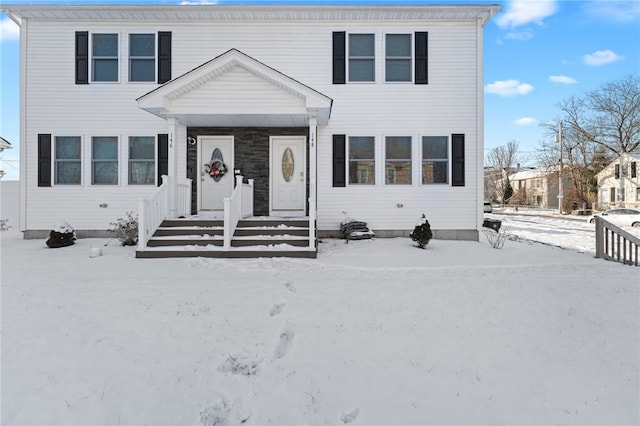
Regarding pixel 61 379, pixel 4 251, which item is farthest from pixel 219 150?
pixel 61 379

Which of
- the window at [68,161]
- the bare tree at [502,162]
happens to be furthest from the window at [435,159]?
the bare tree at [502,162]

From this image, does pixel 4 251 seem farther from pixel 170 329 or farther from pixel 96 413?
pixel 96 413

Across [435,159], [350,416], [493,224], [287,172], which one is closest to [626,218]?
[493,224]

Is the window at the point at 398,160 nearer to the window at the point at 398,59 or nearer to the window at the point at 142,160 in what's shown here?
the window at the point at 398,59

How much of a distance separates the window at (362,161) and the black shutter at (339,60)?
1.70 m

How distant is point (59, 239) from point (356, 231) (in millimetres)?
7176

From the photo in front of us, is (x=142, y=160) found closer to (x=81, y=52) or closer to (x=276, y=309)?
(x=81, y=52)

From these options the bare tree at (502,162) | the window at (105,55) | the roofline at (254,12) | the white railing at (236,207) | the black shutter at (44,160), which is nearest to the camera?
the white railing at (236,207)

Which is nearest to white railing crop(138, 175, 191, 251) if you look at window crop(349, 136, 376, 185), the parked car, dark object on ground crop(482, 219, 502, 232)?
window crop(349, 136, 376, 185)

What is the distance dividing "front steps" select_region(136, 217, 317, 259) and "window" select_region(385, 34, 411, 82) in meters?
4.87

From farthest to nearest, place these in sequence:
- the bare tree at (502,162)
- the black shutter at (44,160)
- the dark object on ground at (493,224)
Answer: the bare tree at (502,162)
the dark object on ground at (493,224)
the black shutter at (44,160)

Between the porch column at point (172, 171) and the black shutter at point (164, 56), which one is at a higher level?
the black shutter at point (164, 56)

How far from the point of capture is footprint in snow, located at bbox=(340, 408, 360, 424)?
2.77 metres

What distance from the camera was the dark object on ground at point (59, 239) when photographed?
8555 millimetres
